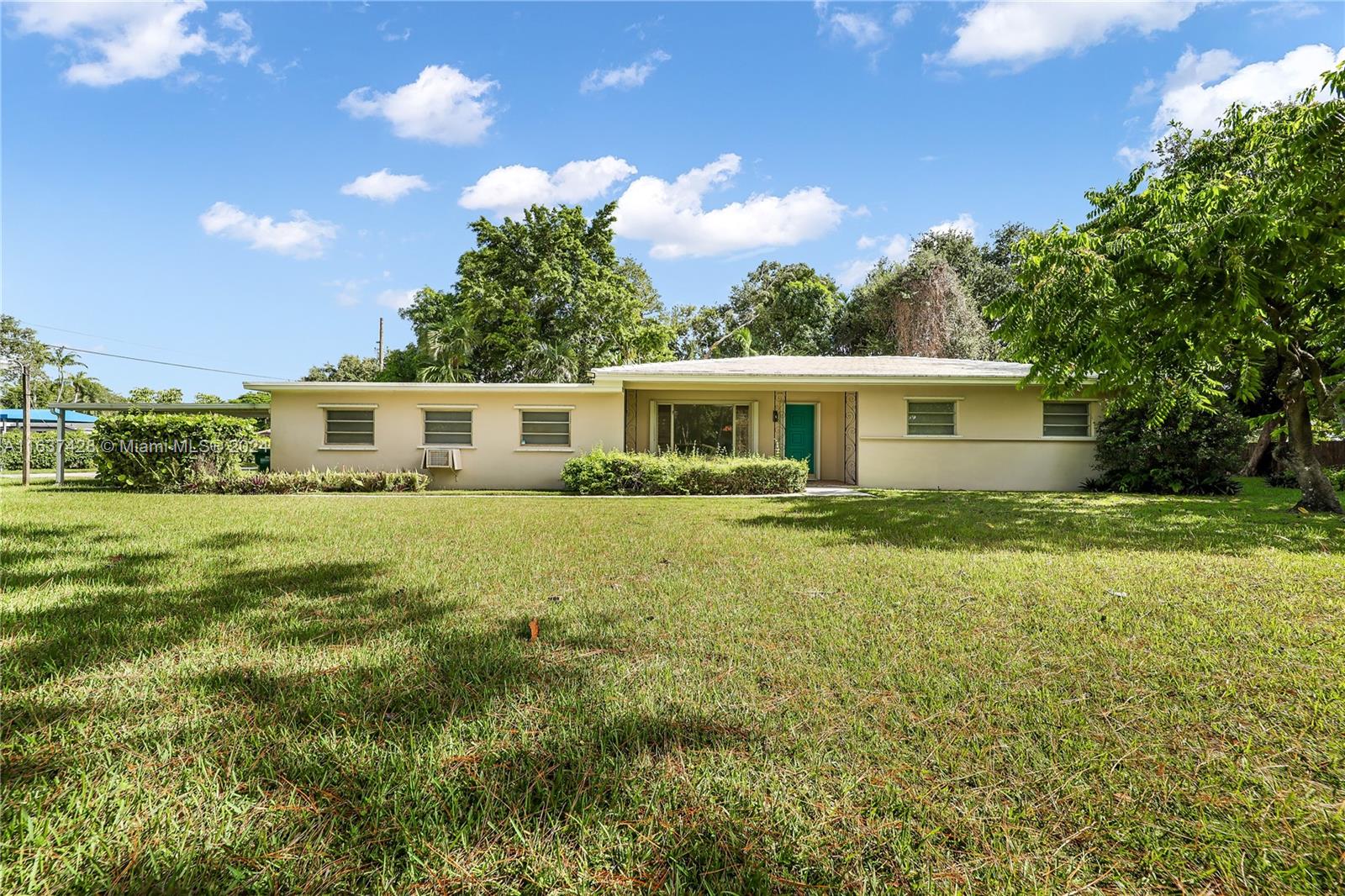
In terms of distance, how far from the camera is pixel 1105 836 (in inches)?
64.7

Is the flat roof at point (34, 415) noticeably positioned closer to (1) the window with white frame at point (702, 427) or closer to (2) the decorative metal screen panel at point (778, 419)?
(1) the window with white frame at point (702, 427)

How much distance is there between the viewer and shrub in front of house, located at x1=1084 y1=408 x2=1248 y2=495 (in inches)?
486

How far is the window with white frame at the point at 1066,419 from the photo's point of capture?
14.5m

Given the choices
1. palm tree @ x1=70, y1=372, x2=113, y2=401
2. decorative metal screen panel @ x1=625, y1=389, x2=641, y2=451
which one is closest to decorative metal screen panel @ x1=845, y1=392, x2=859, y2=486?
decorative metal screen panel @ x1=625, y1=389, x2=641, y2=451

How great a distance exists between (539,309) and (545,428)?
12.8 m

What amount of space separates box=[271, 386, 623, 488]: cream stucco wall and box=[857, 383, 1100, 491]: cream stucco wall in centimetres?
647

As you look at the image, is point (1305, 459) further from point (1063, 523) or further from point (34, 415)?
point (34, 415)

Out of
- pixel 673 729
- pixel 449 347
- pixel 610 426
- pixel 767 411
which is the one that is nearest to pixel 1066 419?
pixel 767 411

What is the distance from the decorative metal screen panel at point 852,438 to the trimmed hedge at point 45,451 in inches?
1001

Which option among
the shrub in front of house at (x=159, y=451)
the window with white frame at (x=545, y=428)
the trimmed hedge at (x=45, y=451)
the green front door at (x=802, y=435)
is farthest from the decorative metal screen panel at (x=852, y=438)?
the trimmed hedge at (x=45, y=451)

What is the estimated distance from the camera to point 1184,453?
41.0 feet

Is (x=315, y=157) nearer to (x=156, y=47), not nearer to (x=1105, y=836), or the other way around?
(x=156, y=47)

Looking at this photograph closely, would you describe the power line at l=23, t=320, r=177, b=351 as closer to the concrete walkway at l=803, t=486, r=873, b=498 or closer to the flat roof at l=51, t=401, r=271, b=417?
the flat roof at l=51, t=401, r=271, b=417

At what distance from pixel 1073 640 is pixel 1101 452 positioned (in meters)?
13.3
